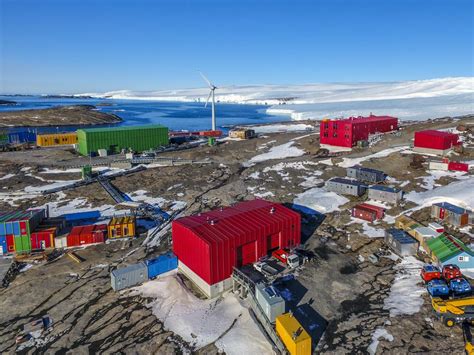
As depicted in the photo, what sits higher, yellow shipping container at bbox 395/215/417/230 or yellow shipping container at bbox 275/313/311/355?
yellow shipping container at bbox 395/215/417/230

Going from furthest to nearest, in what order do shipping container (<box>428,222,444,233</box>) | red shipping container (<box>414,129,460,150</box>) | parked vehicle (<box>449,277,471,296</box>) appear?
red shipping container (<box>414,129,460,150</box>) < shipping container (<box>428,222,444,233</box>) < parked vehicle (<box>449,277,471,296</box>)

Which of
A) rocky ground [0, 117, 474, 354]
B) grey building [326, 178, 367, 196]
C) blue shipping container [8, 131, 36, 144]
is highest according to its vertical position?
blue shipping container [8, 131, 36, 144]

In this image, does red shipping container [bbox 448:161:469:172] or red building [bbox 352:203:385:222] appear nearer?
red building [bbox 352:203:385:222]

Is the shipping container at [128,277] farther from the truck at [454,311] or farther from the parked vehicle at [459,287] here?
the parked vehicle at [459,287]

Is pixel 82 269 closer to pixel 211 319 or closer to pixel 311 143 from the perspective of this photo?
pixel 211 319

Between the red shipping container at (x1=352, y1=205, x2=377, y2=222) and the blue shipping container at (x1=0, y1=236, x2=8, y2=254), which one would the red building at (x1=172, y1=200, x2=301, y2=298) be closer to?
the red shipping container at (x1=352, y1=205, x2=377, y2=222)

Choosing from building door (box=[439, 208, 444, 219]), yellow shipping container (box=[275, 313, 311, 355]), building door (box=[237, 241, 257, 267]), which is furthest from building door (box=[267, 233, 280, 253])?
building door (box=[439, 208, 444, 219])

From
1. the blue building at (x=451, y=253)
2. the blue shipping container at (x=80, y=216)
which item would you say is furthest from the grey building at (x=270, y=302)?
the blue shipping container at (x=80, y=216)

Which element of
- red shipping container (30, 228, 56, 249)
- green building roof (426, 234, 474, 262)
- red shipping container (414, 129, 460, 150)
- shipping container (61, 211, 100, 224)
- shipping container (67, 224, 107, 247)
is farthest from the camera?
red shipping container (414, 129, 460, 150)
